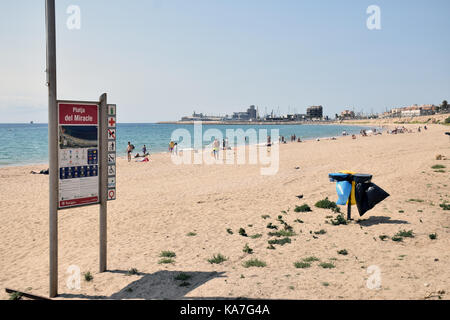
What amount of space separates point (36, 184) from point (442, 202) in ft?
59.4

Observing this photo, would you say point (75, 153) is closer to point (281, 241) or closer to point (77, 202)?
point (77, 202)

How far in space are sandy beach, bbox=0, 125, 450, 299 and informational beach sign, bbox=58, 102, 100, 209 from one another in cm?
153

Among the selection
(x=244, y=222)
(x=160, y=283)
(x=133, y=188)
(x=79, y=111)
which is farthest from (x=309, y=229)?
(x=133, y=188)

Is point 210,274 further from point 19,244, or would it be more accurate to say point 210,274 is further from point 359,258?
point 19,244

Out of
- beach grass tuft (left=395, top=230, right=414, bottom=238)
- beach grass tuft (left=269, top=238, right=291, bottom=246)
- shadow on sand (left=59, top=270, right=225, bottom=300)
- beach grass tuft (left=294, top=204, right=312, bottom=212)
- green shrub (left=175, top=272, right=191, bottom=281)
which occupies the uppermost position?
beach grass tuft (left=294, top=204, right=312, bottom=212)

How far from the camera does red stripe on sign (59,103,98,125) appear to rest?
19.4 ft

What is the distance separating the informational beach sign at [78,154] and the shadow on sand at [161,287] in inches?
63.1

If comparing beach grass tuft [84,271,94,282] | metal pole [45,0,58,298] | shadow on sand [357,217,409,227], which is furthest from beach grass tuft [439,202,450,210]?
metal pole [45,0,58,298]

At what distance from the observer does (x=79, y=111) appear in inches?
242

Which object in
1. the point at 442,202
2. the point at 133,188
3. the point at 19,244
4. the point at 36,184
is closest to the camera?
the point at 19,244

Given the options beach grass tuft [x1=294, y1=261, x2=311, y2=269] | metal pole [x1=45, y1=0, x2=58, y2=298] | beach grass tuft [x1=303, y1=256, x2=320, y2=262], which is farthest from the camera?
beach grass tuft [x1=303, y1=256, x2=320, y2=262]

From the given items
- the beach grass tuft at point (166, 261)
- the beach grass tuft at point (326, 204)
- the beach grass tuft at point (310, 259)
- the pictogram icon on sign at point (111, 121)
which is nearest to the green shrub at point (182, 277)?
the beach grass tuft at point (166, 261)

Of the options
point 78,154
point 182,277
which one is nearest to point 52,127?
point 78,154

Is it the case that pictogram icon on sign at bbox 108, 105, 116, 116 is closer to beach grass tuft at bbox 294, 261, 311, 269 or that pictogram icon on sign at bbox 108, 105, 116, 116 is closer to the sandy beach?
the sandy beach
